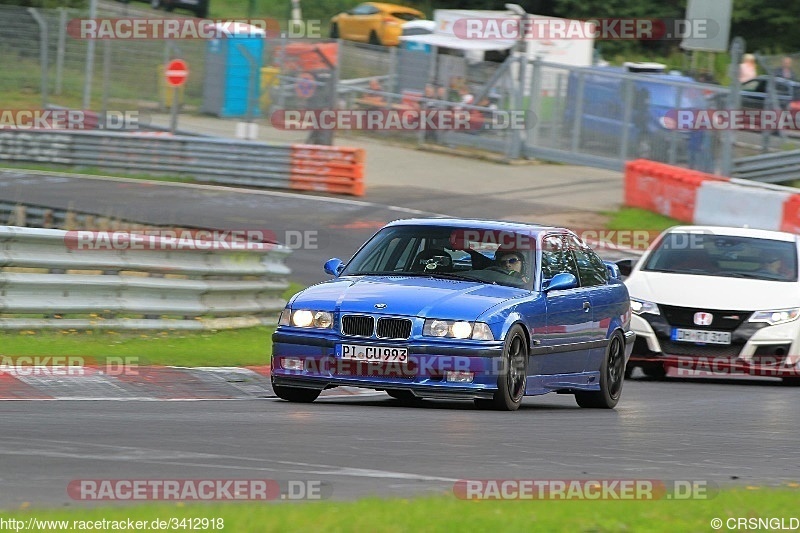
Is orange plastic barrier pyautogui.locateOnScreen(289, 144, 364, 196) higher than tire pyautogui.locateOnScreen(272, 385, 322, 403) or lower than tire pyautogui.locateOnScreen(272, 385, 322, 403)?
lower

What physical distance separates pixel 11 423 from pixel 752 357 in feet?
28.3

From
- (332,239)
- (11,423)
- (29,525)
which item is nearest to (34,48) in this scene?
(332,239)

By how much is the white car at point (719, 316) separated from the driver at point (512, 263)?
401cm

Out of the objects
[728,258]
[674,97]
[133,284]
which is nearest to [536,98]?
[674,97]

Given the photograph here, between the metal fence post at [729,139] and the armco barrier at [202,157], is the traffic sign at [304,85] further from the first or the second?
the metal fence post at [729,139]

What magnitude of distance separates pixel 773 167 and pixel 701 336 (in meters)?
15.0

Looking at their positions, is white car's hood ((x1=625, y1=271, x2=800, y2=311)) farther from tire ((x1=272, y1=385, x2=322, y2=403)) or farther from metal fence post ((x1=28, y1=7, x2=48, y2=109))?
metal fence post ((x1=28, y1=7, x2=48, y2=109))

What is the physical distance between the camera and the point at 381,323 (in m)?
10.8

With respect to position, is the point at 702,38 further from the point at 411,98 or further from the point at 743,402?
the point at 743,402

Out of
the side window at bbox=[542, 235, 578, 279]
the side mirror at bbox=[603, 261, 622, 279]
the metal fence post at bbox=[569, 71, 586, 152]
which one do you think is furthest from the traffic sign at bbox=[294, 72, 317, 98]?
the side window at bbox=[542, 235, 578, 279]

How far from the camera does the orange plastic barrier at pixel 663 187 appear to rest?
91.5 ft

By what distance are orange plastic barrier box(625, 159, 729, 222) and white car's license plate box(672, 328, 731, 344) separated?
12591 mm

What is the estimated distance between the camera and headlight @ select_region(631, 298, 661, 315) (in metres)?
15.6

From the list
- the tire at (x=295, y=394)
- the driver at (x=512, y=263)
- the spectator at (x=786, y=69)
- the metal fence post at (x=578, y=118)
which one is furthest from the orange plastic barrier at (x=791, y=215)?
the tire at (x=295, y=394)
